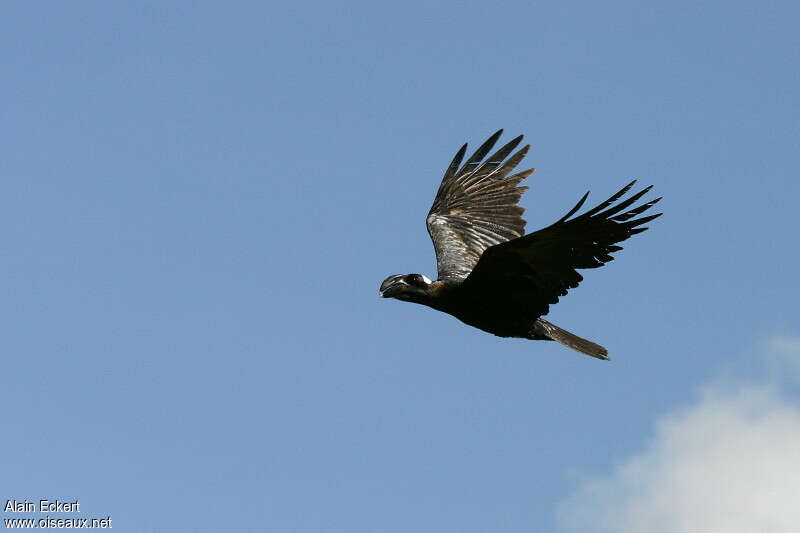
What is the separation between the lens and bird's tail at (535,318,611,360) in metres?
11.9

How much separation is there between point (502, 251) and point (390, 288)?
5.71 ft

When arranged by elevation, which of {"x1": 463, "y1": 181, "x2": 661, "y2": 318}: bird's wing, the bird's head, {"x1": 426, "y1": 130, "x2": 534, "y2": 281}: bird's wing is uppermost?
{"x1": 426, "y1": 130, "x2": 534, "y2": 281}: bird's wing

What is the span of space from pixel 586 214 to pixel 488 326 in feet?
6.23

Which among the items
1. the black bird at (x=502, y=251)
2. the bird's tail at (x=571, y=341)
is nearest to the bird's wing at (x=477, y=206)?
the black bird at (x=502, y=251)

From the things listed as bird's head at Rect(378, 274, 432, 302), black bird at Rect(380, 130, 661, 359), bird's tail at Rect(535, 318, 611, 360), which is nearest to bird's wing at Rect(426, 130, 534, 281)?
black bird at Rect(380, 130, 661, 359)

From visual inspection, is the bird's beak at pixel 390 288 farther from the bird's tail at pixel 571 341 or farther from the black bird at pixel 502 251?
the bird's tail at pixel 571 341

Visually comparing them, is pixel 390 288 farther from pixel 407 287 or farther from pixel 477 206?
pixel 477 206

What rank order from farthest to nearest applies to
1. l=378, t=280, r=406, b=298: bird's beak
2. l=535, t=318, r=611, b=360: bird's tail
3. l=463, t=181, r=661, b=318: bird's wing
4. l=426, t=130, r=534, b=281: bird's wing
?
l=426, t=130, r=534, b=281: bird's wing, l=378, t=280, r=406, b=298: bird's beak, l=535, t=318, r=611, b=360: bird's tail, l=463, t=181, r=661, b=318: bird's wing

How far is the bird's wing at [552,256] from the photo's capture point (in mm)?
10266

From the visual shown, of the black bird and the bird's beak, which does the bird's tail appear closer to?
the black bird

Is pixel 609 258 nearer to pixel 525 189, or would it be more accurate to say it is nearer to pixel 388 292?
pixel 388 292

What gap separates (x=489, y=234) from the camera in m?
14.0

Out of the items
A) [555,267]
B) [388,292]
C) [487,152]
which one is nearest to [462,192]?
[487,152]

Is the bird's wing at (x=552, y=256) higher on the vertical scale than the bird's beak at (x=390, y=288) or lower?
lower
